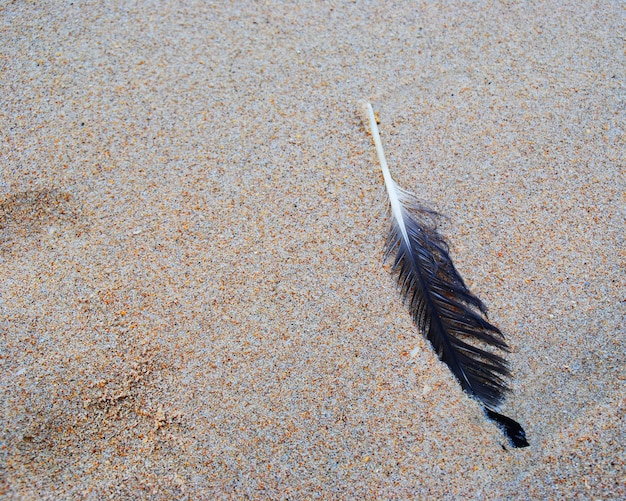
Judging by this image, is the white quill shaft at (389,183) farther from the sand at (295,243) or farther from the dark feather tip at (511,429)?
the dark feather tip at (511,429)

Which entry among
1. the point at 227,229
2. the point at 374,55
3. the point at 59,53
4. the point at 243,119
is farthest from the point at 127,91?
the point at 374,55

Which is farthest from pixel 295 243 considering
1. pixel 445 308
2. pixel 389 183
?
pixel 445 308

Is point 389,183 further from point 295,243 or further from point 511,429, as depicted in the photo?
point 511,429

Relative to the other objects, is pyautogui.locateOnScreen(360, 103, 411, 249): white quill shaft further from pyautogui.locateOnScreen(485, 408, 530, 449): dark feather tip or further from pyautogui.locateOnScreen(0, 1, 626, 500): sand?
pyautogui.locateOnScreen(485, 408, 530, 449): dark feather tip

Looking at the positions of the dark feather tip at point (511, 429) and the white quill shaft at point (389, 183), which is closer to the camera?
the dark feather tip at point (511, 429)

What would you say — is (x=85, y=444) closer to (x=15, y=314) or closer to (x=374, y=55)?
(x=15, y=314)


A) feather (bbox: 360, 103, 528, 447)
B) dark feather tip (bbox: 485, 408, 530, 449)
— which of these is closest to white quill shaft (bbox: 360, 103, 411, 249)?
feather (bbox: 360, 103, 528, 447)

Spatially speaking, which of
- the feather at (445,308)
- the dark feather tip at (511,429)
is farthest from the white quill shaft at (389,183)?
the dark feather tip at (511,429)
